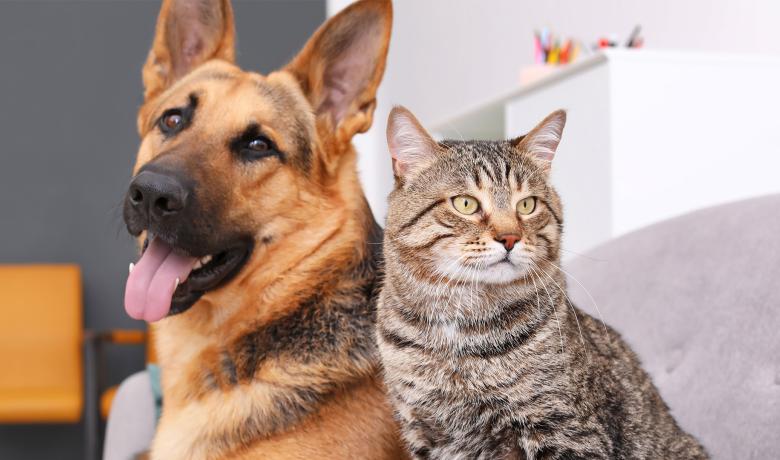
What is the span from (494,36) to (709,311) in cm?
334

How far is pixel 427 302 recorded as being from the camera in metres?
1.30

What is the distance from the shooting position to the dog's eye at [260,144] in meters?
1.65

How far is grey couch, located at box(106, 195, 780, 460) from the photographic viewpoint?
1.51 metres

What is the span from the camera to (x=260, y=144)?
1.66m

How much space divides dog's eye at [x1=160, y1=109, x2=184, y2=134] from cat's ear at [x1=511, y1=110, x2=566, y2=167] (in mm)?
702

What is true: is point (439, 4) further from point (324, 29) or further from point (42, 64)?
point (324, 29)

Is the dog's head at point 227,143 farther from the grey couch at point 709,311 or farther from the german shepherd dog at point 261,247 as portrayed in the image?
the grey couch at point 709,311

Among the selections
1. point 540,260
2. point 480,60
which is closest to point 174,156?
point 540,260

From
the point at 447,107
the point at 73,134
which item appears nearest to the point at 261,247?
the point at 447,107

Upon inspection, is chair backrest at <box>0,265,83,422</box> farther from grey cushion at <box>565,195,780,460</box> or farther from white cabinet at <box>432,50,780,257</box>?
grey cushion at <box>565,195,780,460</box>

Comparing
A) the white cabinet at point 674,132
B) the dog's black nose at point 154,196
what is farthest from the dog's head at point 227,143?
the white cabinet at point 674,132

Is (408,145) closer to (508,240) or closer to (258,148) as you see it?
(508,240)

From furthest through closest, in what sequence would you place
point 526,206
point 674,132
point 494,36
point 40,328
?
point 40,328 → point 494,36 → point 674,132 → point 526,206

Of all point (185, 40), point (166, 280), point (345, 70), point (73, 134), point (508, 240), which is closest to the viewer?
point (508, 240)
